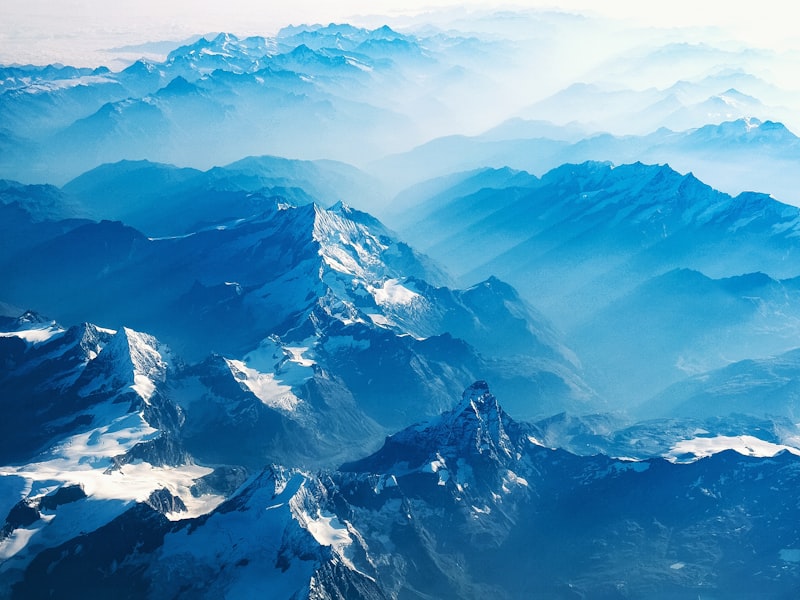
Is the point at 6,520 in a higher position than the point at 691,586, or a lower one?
higher

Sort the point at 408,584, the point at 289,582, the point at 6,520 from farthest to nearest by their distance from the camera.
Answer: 1. the point at 408,584
2. the point at 6,520
3. the point at 289,582

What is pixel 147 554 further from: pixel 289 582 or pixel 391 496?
pixel 391 496

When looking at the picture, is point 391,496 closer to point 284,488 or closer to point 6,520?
point 284,488

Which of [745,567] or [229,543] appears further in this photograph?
[745,567]

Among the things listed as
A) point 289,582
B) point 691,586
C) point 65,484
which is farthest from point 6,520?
point 691,586

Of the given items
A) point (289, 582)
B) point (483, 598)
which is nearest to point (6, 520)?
point (289, 582)

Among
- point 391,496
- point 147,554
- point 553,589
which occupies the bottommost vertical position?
point 553,589

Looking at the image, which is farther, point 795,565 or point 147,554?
point 795,565

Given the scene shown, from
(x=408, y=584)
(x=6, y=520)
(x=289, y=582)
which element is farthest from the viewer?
(x=408, y=584)

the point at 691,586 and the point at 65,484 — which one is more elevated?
the point at 65,484
